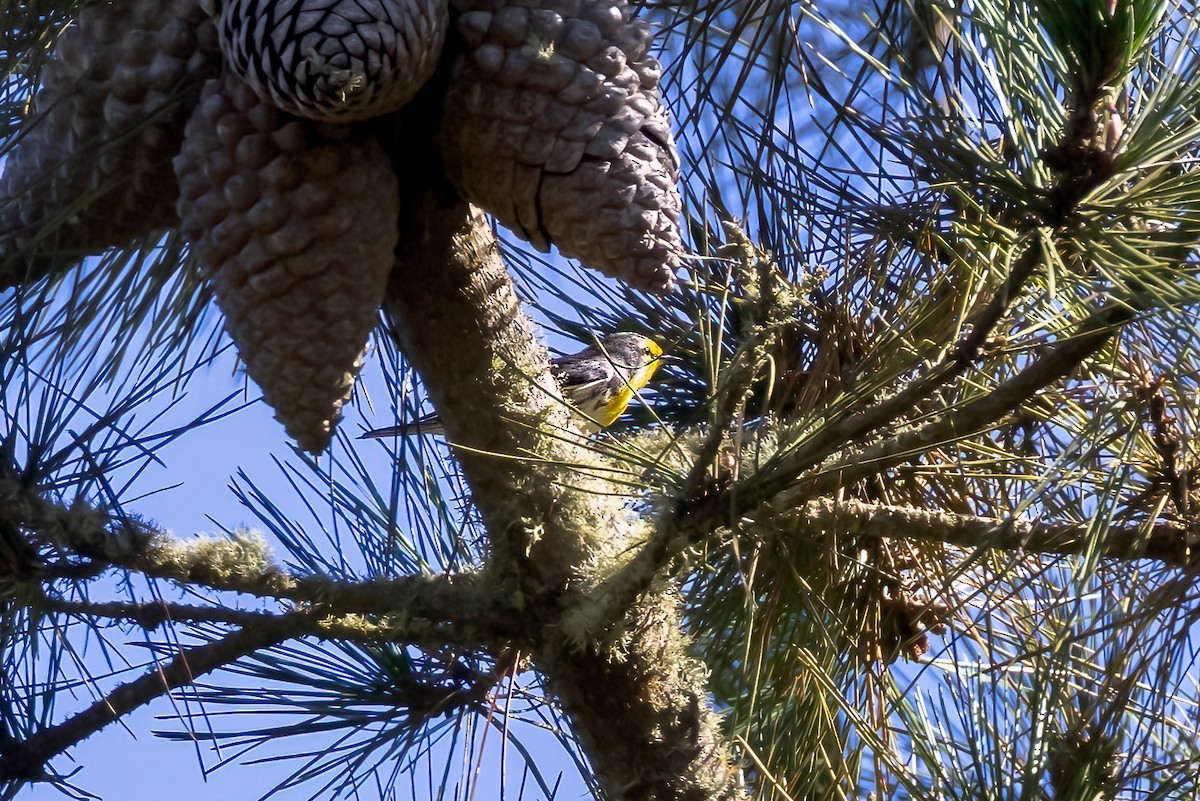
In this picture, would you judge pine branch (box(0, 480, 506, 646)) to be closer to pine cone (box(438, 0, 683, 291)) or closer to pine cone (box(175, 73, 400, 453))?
pine cone (box(175, 73, 400, 453))

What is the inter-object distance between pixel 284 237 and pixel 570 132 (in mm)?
222

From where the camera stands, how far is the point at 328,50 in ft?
2.60

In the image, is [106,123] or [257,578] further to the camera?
[257,578]

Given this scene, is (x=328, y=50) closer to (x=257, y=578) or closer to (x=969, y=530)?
(x=257, y=578)

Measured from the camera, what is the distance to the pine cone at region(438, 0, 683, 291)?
0.84 metres

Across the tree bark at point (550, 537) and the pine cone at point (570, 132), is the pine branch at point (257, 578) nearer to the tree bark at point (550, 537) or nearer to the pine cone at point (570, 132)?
the tree bark at point (550, 537)

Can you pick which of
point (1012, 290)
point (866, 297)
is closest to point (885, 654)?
point (866, 297)

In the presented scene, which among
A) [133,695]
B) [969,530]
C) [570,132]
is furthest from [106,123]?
[969,530]

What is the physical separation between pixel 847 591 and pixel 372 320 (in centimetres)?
82

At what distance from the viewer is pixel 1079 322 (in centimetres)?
85

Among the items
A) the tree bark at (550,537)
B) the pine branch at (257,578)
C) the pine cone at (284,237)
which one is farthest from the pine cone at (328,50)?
the pine branch at (257,578)

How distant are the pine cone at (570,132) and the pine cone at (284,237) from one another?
100 mm

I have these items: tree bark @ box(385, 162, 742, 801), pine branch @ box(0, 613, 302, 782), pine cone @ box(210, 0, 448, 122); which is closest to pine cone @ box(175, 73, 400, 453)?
pine cone @ box(210, 0, 448, 122)

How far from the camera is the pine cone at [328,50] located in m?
0.79
